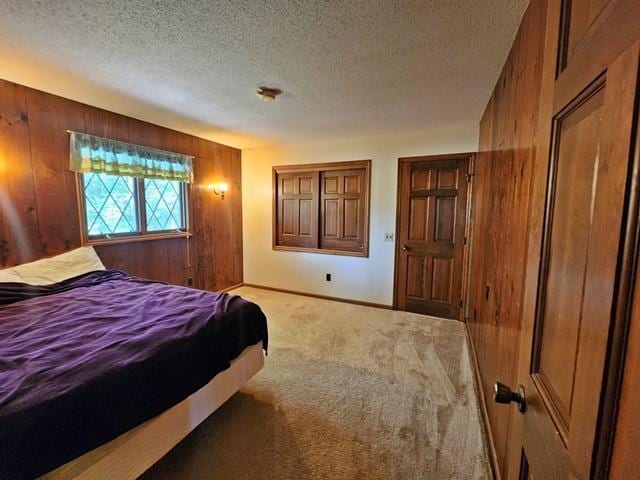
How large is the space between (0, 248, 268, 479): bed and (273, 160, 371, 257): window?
226 cm

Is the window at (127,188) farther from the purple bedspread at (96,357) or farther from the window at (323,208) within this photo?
the window at (323,208)

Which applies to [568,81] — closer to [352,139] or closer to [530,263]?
[530,263]

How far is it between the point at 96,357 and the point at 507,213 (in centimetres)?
229

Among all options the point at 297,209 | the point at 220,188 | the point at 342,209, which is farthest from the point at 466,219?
the point at 220,188

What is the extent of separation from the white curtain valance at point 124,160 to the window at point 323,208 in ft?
4.66

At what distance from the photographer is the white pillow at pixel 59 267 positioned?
234 centimetres

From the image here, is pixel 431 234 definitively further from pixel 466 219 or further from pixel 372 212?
pixel 372 212

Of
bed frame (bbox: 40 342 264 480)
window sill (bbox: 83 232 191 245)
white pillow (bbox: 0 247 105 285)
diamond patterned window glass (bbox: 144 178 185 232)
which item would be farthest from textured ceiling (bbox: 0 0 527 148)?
bed frame (bbox: 40 342 264 480)

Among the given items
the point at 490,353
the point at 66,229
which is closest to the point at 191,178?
the point at 66,229

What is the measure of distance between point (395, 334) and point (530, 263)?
255 cm

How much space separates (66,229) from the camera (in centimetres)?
273

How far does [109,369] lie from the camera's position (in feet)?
4.26

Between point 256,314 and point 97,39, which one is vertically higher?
point 97,39

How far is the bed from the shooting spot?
1.08 meters
